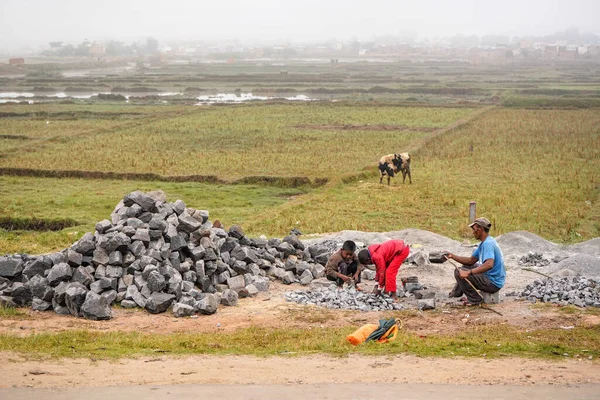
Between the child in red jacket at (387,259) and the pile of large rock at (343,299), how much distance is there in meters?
0.21

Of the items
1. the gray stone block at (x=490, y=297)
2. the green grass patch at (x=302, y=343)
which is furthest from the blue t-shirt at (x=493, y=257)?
the green grass patch at (x=302, y=343)

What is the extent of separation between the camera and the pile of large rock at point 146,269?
10852mm

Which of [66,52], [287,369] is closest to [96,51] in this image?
[66,52]

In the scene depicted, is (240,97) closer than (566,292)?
No

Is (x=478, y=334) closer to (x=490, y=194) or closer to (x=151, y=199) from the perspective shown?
(x=151, y=199)

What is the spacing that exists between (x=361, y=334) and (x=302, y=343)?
71 cm

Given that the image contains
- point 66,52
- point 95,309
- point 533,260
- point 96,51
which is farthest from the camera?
point 66,52

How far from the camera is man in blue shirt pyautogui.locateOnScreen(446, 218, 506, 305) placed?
34.2 feet

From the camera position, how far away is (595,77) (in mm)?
85000

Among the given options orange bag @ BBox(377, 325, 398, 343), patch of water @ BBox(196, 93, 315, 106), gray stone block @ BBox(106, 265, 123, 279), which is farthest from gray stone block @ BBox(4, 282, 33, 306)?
patch of water @ BBox(196, 93, 315, 106)

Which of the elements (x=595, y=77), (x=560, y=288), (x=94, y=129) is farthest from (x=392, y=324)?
(x=595, y=77)

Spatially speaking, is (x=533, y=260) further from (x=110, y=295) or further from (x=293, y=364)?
(x=110, y=295)

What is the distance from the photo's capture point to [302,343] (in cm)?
924

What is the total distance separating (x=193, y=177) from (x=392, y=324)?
1606 cm
